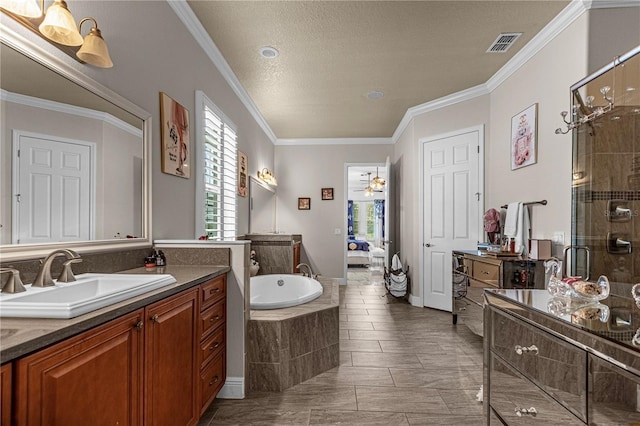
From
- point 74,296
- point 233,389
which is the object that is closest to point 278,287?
point 233,389

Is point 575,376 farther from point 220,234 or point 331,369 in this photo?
point 220,234

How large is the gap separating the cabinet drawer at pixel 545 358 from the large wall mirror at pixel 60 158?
1971mm

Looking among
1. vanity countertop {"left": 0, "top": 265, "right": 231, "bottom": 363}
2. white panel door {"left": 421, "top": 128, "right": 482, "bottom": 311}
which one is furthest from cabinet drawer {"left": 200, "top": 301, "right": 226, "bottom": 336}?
white panel door {"left": 421, "top": 128, "right": 482, "bottom": 311}

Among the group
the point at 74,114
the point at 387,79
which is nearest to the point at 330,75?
the point at 387,79

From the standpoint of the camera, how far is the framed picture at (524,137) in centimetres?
301

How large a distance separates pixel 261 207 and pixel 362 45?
10.2 ft

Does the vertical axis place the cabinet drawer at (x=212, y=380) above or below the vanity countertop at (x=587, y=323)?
below

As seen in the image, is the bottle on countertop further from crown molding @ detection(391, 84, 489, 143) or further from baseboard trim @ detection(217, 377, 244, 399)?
crown molding @ detection(391, 84, 489, 143)

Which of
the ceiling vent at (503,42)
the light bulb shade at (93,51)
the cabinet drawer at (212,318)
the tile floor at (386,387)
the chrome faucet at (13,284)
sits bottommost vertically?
the tile floor at (386,387)

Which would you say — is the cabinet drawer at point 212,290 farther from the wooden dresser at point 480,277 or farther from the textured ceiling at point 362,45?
the wooden dresser at point 480,277

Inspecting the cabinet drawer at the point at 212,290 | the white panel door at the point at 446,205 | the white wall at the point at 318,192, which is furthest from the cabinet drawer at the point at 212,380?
the white wall at the point at 318,192

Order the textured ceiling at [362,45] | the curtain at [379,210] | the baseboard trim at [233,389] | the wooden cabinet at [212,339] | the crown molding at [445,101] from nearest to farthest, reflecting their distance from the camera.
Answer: the wooden cabinet at [212,339] → the baseboard trim at [233,389] → the textured ceiling at [362,45] → the crown molding at [445,101] → the curtain at [379,210]

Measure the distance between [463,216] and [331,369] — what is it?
8.64 ft

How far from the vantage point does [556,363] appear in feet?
3.62
